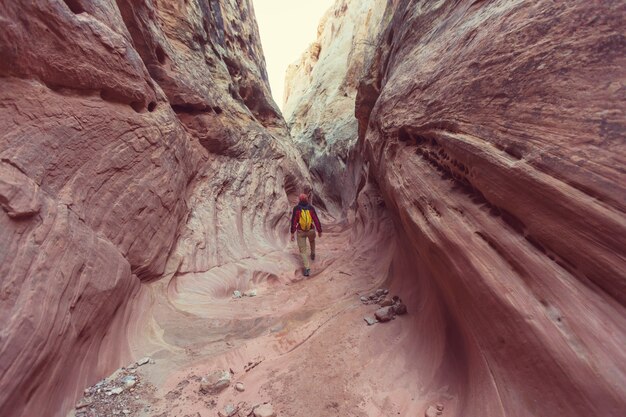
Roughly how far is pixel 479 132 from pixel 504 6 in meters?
1.71

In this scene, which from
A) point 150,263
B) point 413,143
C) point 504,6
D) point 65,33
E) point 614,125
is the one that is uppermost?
point 504,6

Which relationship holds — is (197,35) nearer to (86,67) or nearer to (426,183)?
(86,67)

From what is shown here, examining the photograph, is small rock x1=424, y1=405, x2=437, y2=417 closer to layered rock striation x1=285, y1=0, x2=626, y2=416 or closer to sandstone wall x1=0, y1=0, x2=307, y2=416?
layered rock striation x1=285, y1=0, x2=626, y2=416

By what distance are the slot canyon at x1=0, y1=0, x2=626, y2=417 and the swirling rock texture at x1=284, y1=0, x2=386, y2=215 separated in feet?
29.6

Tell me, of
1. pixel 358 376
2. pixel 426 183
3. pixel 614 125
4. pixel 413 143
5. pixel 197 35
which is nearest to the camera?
pixel 614 125

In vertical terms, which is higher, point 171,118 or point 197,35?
point 197,35

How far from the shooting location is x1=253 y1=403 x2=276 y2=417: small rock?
2492 millimetres

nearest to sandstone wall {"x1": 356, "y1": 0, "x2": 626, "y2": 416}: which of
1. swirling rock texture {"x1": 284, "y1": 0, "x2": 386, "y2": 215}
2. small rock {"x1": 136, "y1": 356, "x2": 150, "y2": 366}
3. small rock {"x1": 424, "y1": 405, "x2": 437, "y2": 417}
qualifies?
small rock {"x1": 424, "y1": 405, "x2": 437, "y2": 417}

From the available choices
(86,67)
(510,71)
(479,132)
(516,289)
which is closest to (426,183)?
(479,132)

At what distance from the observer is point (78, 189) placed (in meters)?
3.50

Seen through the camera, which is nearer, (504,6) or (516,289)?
(516,289)

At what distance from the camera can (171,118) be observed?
6203 mm

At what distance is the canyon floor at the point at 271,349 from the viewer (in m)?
2.65

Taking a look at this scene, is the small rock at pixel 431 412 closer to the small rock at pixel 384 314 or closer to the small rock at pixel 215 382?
the small rock at pixel 384 314
